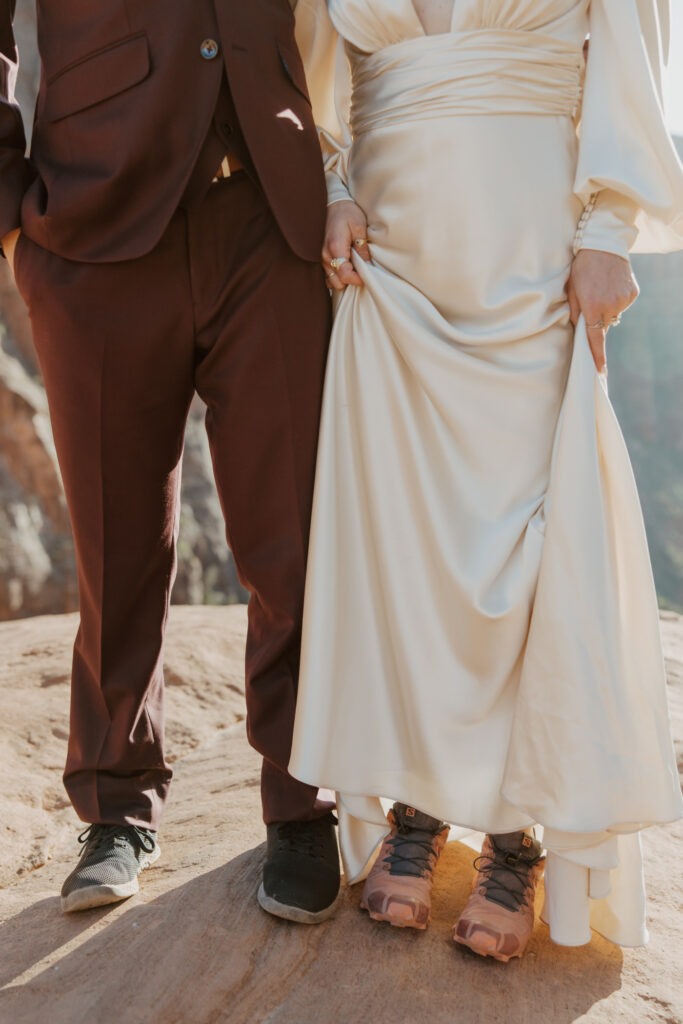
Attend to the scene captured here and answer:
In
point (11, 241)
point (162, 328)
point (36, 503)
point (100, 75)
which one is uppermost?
point (100, 75)

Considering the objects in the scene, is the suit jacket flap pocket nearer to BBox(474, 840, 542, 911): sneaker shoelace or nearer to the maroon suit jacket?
the maroon suit jacket

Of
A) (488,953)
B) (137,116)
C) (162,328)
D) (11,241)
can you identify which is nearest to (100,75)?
(137,116)

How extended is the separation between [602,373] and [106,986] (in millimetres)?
1439

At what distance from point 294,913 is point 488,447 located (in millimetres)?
964

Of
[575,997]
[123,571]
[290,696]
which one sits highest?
[123,571]

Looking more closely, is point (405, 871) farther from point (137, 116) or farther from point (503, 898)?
point (137, 116)

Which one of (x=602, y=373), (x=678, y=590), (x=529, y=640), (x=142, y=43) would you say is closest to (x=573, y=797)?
(x=529, y=640)

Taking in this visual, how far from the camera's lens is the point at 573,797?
1630 mm

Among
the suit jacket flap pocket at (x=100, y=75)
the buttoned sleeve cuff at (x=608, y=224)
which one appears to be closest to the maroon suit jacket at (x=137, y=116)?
the suit jacket flap pocket at (x=100, y=75)

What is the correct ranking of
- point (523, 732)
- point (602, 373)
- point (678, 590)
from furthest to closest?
point (678, 590) < point (602, 373) < point (523, 732)

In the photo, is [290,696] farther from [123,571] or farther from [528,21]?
[528,21]

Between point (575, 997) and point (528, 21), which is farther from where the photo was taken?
point (528, 21)

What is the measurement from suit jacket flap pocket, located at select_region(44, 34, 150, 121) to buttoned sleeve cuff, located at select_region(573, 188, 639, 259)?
0.90 m

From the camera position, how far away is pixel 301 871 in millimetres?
1803
